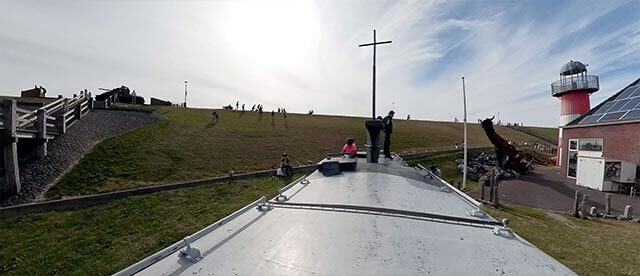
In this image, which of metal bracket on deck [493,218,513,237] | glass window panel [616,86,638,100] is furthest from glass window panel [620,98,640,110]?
metal bracket on deck [493,218,513,237]

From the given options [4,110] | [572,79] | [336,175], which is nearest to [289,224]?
[336,175]

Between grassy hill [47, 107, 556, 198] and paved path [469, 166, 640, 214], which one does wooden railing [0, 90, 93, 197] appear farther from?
paved path [469, 166, 640, 214]

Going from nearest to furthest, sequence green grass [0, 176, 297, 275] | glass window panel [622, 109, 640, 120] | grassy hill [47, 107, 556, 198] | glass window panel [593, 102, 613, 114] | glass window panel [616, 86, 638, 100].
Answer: green grass [0, 176, 297, 275] → grassy hill [47, 107, 556, 198] → glass window panel [622, 109, 640, 120] → glass window panel [616, 86, 638, 100] → glass window panel [593, 102, 613, 114]

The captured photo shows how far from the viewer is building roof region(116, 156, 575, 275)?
2.08 m

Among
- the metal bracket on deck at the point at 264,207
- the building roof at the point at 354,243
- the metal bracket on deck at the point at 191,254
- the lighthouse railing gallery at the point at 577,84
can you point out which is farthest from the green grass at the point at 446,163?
the metal bracket on deck at the point at 191,254

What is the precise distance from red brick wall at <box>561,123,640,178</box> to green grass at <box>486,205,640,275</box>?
8.08 m

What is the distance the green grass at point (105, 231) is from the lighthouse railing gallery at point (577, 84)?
2714 centimetres

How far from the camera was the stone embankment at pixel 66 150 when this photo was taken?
1044cm

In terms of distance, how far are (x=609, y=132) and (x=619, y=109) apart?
5.98 feet

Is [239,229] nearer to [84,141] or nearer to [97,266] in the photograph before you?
[97,266]

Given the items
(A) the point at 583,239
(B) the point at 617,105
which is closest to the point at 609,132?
(B) the point at 617,105

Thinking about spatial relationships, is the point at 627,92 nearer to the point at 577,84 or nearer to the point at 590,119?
the point at 590,119

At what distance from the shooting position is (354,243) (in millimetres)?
2389

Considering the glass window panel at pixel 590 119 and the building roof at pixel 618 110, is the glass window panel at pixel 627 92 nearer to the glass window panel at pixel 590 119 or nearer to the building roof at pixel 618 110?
the building roof at pixel 618 110
